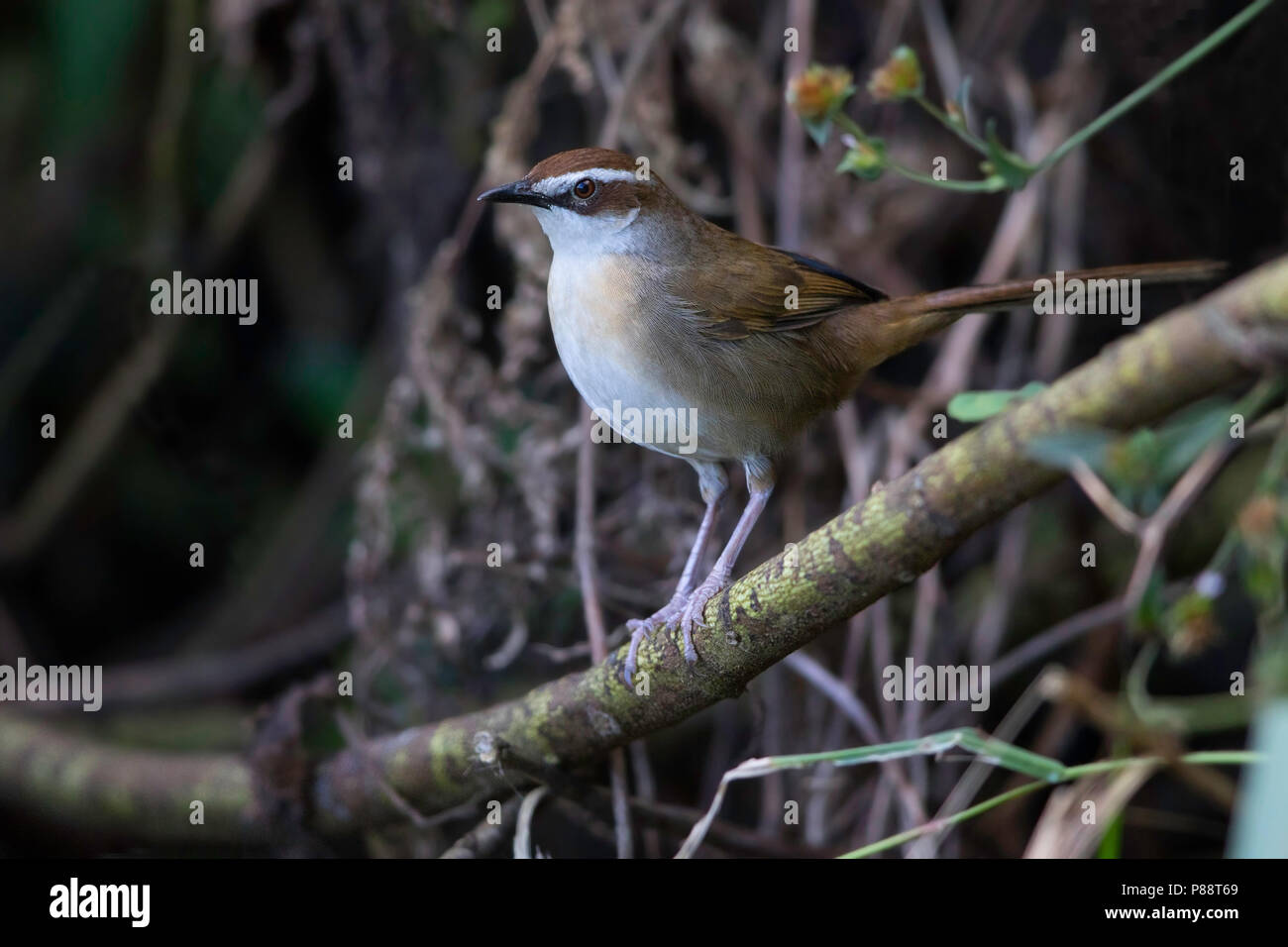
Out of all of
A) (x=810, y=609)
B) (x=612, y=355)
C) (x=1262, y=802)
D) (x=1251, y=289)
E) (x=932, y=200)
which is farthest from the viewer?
(x=932, y=200)

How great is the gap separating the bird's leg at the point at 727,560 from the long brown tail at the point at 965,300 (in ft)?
1.46

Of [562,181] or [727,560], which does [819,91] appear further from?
[727,560]

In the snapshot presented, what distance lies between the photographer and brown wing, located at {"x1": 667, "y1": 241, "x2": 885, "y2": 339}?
3.04m

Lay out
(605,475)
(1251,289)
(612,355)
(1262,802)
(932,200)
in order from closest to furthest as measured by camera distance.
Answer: (1262,802)
(1251,289)
(612,355)
(605,475)
(932,200)

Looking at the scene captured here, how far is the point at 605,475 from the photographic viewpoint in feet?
13.1

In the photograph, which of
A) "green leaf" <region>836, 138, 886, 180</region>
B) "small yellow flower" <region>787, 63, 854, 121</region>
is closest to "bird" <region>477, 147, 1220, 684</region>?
"green leaf" <region>836, 138, 886, 180</region>

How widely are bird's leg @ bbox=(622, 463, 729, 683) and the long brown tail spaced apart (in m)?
0.57

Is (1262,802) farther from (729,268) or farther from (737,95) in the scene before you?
(737,95)

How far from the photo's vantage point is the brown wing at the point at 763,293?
9.98 ft

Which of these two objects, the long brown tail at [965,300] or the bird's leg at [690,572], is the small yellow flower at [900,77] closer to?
the long brown tail at [965,300]

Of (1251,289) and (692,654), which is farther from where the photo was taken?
(692,654)

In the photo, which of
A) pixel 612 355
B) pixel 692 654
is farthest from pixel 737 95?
pixel 692 654
